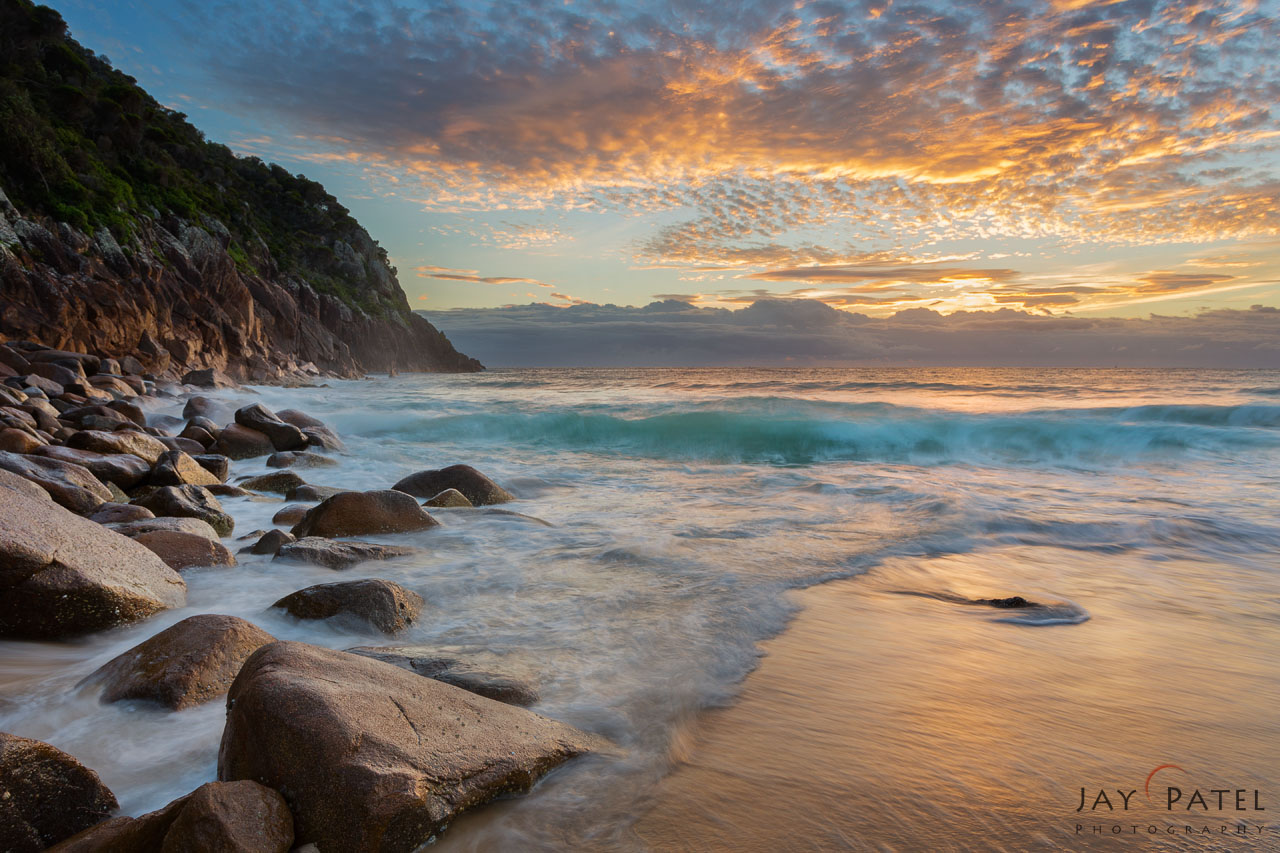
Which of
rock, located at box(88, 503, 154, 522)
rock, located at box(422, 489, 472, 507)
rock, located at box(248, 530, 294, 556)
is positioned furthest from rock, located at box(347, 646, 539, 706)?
rock, located at box(422, 489, 472, 507)

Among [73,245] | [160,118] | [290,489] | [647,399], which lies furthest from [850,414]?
[160,118]

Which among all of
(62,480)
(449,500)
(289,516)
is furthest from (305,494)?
(62,480)

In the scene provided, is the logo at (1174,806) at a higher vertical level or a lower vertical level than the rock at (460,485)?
lower

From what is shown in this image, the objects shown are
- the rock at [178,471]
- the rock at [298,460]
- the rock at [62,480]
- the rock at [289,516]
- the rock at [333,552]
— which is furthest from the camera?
the rock at [298,460]

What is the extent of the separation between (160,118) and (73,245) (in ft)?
68.7

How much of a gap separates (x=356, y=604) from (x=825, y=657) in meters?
2.39

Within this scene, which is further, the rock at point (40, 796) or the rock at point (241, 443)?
the rock at point (241, 443)

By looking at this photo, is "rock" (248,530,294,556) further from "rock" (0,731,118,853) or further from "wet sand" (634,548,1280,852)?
"wet sand" (634,548,1280,852)

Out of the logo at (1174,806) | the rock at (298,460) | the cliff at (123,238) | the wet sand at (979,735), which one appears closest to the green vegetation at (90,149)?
the cliff at (123,238)

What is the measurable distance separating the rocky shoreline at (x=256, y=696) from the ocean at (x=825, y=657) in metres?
0.12

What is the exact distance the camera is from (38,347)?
15.0 metres

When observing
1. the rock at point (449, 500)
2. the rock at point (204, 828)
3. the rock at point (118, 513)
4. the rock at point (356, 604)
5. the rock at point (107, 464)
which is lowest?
the rock at point (449, 500)

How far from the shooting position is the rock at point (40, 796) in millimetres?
1550

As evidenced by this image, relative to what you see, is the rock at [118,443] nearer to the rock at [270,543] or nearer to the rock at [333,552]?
the rock at [270,543]
